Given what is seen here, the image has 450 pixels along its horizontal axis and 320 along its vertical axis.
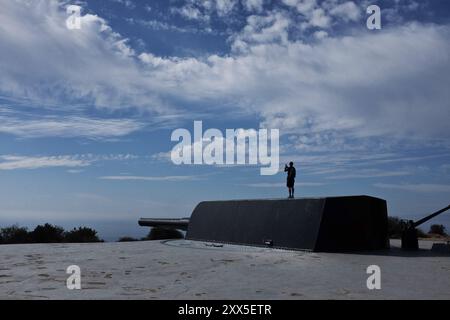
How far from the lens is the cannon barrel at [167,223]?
19.0 m

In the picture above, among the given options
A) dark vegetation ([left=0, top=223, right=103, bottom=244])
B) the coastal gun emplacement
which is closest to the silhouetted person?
the coastal gun emplacement

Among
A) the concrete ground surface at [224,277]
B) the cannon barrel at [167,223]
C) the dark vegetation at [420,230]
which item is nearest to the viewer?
the concrete ground surface at [224,277]

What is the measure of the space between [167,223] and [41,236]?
700 centimetres

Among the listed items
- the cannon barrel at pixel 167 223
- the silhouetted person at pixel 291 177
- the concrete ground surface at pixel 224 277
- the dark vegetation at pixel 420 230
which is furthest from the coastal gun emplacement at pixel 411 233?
the dark vegetation at pixel 420 230

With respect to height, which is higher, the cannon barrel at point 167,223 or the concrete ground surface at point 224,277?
the cannon barrel at point 167,223

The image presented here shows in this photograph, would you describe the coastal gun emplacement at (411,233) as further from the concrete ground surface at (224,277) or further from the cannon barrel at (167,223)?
the cannon barrel at (167,223)

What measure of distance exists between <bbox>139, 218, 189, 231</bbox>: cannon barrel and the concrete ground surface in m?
7.95

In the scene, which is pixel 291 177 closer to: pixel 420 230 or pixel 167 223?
pixel 167 223

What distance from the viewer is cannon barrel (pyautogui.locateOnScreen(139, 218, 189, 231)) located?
746 inches

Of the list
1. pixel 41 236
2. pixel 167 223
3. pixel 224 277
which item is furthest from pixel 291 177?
pixel 41 236

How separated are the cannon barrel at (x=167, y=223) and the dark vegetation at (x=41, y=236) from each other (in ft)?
12.2

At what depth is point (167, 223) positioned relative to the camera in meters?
19.6
